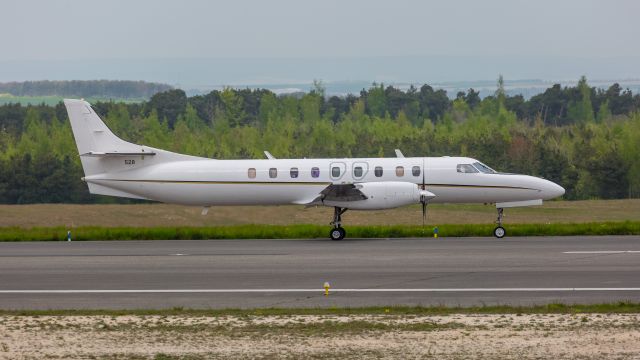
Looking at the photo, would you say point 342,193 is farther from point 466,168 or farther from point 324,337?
point 324,337

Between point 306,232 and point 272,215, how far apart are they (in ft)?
45.7

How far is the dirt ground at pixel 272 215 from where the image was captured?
147 feet

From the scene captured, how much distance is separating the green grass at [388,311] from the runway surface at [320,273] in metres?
0.58

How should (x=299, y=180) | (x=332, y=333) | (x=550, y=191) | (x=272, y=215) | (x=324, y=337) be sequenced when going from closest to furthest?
1. (x=324, y=337)
2. (x=332, y=333)
3. (x=550, y=191)
4. (x=299, y=180)
5. (x=272, y=215)

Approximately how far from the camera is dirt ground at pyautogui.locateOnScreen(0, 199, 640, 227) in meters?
44.8

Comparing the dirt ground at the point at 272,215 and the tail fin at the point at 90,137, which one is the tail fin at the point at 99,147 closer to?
the tail fin at the point at 90,137

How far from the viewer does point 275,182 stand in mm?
33312

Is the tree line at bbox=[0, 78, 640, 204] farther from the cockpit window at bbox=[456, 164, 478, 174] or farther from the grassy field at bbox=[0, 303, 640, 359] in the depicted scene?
the grassy field at bbox=[0, 303, 640, 359]

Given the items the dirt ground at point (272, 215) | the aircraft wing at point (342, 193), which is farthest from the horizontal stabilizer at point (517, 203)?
the dirt ground at point (272, 215)

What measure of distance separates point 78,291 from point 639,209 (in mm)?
32678

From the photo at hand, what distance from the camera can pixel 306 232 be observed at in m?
33.6

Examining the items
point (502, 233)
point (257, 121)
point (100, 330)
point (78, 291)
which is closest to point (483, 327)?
point (100, 330)

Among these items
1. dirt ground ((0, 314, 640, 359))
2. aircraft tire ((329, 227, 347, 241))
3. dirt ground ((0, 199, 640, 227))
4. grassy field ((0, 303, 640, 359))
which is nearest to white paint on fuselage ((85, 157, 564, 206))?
aircraft tire ((329, 227, 347, 241))

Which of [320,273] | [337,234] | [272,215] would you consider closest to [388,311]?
[320,273]
